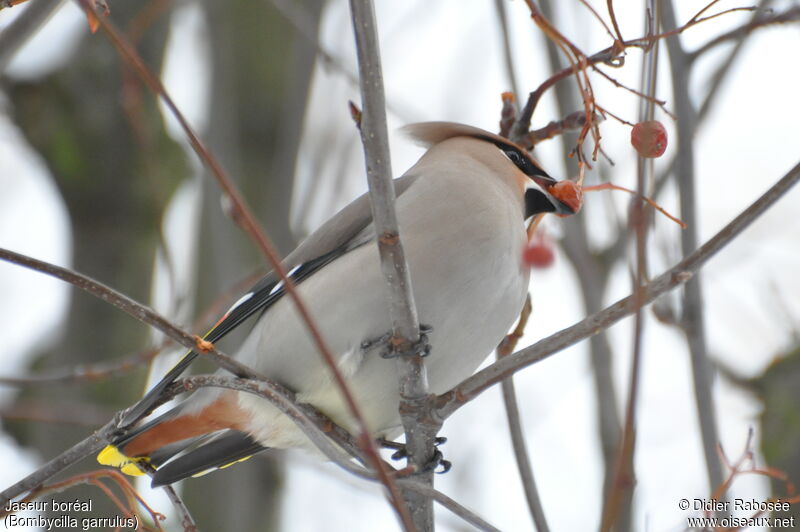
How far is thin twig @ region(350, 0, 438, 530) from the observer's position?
5.23ft

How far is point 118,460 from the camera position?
310cm

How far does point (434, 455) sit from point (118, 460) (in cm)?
115

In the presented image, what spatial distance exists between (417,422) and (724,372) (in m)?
2.26

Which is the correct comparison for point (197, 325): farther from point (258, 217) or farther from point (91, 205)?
point (258, 217)

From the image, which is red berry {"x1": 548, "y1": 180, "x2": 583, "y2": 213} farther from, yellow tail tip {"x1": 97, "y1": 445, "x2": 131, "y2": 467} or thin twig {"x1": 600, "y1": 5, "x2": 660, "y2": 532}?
yellow tail tip {"x1": 97, "y1": 445, "x2": 131, "y2": 467}

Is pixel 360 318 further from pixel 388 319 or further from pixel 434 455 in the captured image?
pixel 434 455

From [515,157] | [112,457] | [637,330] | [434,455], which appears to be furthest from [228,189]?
[515,157]

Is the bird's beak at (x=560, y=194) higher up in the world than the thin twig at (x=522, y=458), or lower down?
higher up

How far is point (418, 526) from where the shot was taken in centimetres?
242

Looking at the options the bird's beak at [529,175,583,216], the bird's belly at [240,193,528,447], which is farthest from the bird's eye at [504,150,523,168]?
the bird's belly at [240,193,528,447]

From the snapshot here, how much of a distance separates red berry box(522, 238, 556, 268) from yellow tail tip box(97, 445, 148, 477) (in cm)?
134

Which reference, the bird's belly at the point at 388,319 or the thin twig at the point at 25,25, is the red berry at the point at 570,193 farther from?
the thin twig at the point at 25,25

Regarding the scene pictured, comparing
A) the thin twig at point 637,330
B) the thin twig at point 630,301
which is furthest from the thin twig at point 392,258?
the thin twig at point 637,330

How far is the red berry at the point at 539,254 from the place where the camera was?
2.64 metres
